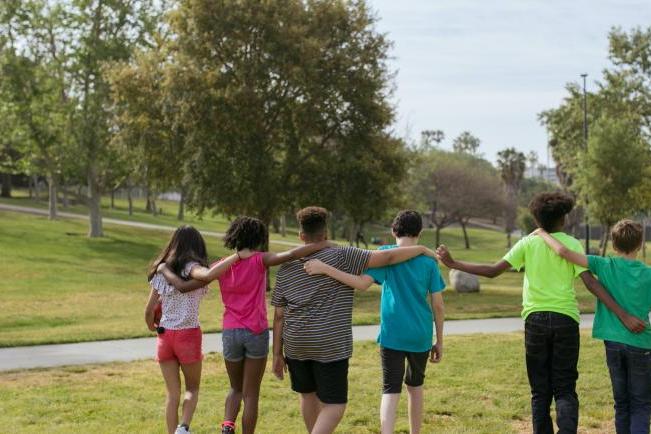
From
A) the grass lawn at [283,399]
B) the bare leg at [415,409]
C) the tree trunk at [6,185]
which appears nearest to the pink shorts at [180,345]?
the grass lawn at [283,399]

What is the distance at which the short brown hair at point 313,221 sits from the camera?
5.28m

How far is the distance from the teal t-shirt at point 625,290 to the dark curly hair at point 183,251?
2.78 metres

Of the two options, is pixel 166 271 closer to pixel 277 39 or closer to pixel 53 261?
pixel 277 39

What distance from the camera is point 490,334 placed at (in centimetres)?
1308

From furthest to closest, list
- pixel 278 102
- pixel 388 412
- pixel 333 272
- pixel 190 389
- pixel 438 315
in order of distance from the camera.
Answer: pixel 278 102 → pixel 190 389 → pixel 438 315 → pixel 388 412 → pixel 333 272

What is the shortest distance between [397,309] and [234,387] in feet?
4.29

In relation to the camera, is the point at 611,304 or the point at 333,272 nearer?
the point at 333,272

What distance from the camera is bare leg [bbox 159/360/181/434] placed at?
19.3ft

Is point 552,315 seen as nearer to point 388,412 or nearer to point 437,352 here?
point 437,352

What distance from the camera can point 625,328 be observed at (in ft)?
18.2

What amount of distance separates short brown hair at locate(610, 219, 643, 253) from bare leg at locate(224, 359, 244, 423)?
9.17 ft

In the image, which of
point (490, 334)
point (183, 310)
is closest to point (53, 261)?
point (490, 334)

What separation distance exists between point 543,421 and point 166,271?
2879mm

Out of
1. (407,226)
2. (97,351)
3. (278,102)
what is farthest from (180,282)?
(278,102)
